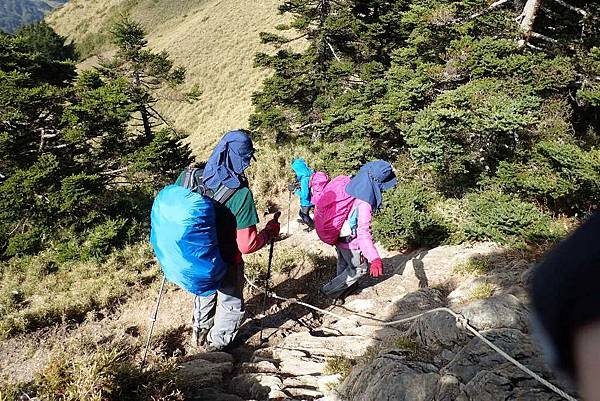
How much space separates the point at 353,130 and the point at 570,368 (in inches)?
398

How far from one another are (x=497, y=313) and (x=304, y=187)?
19.8 ft

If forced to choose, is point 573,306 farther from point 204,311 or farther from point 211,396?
point 204,311

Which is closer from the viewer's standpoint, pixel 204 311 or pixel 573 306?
pixel 573 306

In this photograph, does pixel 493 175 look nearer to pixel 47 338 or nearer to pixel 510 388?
pixel 510 388

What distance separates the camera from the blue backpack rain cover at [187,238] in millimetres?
3631

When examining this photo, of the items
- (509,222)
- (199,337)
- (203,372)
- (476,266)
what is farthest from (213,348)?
(509,222)

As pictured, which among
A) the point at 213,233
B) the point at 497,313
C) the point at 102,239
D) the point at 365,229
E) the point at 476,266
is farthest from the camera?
the point at 102,239

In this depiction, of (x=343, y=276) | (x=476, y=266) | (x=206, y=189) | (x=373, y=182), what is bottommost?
(x=476, y=266)

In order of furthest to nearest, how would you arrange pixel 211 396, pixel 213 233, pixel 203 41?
1. pixel 203 41
2. pixel 213 233
3. pixel 211 396

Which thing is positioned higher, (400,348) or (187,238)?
(187,238)

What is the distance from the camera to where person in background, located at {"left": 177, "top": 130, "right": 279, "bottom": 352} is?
161 inches

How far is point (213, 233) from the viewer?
149 inches

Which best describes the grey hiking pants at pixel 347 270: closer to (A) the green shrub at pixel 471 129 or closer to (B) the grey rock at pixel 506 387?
(B) the grey rock at pixel 506 387

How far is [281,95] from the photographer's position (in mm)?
14172
